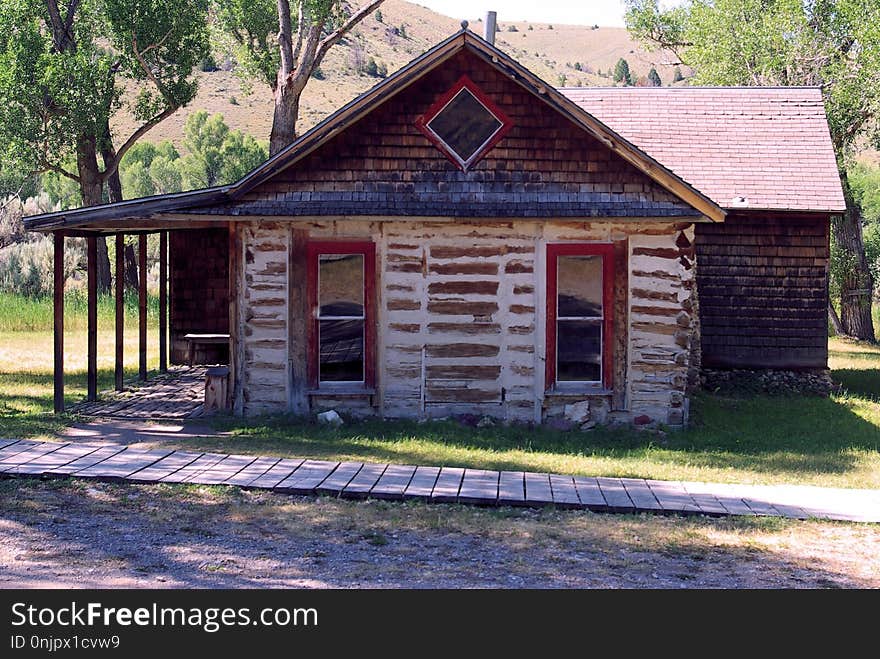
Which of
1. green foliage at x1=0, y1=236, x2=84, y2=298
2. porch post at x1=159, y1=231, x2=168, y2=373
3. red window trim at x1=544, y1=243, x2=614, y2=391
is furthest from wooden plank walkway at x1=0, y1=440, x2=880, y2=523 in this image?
green foliage at x1=0, y1=236, x2=84, y2=298

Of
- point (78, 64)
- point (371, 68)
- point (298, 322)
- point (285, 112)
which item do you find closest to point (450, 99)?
point (298, 322)

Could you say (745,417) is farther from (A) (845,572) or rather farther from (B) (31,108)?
(B) (31,108)

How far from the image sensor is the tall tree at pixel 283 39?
1122 inches

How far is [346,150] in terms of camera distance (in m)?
13.8

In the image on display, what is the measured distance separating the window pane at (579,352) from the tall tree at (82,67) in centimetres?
1844

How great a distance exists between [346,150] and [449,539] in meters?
7.16

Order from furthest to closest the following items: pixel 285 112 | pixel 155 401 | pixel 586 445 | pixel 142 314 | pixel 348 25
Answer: pixel 285 112, pixel 348 25, pixel 142 314, pixel 155 401, pixel 586 445

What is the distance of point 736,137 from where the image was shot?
773 inches

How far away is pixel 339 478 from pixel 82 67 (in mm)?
21548

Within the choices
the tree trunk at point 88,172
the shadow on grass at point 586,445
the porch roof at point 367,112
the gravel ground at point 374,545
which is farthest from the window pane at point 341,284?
the tree trunk at point 88,172

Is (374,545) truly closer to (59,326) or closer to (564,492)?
(564,492)

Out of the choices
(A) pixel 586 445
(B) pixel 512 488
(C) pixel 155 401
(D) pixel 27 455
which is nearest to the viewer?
(B) pixel 512 488

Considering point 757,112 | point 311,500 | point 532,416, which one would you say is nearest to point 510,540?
point 311,500

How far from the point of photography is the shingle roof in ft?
59.4
